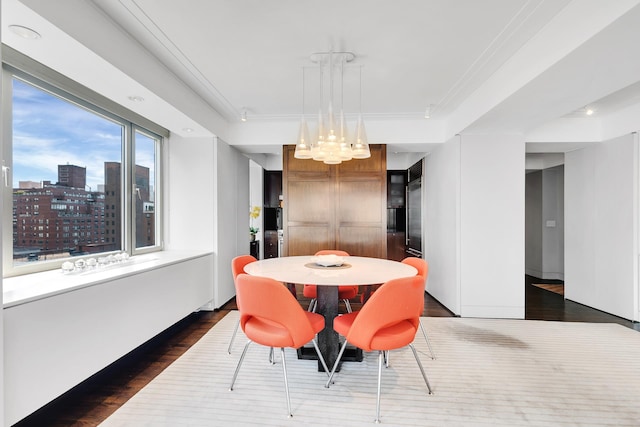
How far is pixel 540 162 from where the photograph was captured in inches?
221

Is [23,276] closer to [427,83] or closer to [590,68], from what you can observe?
[427,83]

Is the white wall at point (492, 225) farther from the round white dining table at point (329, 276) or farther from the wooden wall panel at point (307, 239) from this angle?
the wooden wall panel at point (307, 239)

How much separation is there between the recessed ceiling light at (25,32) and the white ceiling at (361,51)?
4 centimetres

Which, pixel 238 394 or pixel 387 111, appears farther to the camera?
Result: pixel 387 111

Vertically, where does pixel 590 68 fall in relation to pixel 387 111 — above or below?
below

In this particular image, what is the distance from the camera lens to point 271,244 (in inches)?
285

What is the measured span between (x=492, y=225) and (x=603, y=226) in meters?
1.54

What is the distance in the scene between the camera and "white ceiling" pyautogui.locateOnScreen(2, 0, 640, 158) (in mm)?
1881

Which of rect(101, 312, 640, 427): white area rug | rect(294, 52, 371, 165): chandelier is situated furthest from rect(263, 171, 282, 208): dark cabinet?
rect(101, 312, 640, 427): white area rug

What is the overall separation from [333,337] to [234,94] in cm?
269

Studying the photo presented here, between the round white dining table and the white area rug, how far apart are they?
0.24 metres

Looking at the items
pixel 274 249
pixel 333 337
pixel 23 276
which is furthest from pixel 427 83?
pixel 274 249

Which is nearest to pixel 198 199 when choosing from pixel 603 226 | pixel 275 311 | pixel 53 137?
pixel 53 137

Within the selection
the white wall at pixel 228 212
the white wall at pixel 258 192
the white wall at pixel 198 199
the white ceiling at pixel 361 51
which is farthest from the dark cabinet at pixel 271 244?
the white ceiling at pixel 361 51
